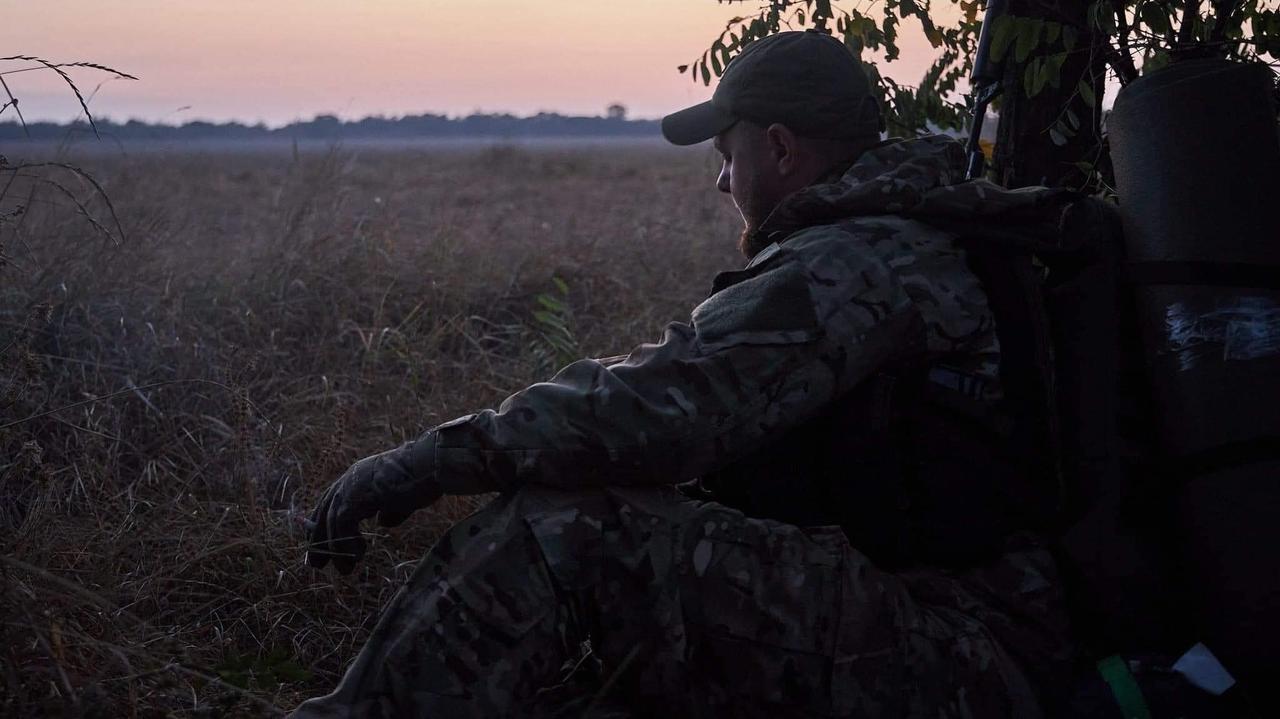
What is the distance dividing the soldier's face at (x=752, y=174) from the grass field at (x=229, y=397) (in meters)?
1.30

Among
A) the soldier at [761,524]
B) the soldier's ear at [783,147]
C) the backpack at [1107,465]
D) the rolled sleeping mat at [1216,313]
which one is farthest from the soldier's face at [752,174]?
the rolled sleeping mat at [1216,313]

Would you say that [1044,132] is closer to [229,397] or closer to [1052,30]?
[1052,30]

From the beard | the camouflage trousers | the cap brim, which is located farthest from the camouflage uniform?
the cap brim

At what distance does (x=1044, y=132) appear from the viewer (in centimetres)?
309

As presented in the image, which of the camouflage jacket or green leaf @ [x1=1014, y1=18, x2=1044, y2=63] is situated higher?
green leaf @ [x1=1014, y1=18, x2=1044, y2=63]

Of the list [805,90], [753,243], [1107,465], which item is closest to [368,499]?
[753,243]

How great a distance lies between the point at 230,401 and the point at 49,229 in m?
1.67

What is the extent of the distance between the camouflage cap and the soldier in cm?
25

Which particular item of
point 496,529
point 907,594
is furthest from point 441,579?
point 907,594

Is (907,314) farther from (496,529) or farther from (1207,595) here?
(496,529)

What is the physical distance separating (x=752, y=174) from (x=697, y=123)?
18 centimetres

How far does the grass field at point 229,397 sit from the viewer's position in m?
2.24

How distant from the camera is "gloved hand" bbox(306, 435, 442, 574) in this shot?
189cm

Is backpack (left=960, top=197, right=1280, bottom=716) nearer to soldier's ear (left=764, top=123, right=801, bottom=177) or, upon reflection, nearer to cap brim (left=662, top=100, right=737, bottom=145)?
soldier's ear (left=764, top=123, right=801, bottom=177)
